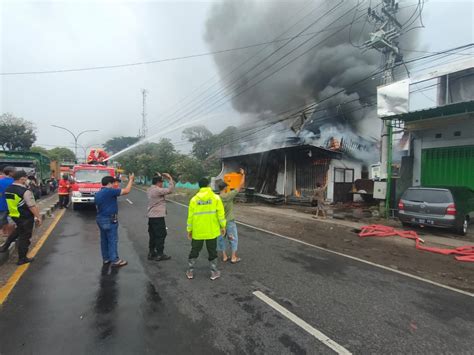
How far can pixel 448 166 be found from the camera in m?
11.2

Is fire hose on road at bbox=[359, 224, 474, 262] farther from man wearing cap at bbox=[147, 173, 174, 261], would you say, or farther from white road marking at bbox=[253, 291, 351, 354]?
man wearing cap at bbox=[147, 173, 174, 261]

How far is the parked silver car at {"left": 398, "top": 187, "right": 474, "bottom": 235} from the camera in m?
8.19

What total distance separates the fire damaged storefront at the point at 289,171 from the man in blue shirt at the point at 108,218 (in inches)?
517

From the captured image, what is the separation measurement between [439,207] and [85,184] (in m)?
12.9

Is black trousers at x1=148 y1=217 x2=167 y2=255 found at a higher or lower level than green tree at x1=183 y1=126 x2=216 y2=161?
lower

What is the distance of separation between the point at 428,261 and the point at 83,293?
6571 millimetres

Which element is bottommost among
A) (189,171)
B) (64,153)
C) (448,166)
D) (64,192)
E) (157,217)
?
(64,192)

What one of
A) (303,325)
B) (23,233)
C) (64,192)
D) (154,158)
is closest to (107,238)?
(23,233)

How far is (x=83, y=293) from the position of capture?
3896mm

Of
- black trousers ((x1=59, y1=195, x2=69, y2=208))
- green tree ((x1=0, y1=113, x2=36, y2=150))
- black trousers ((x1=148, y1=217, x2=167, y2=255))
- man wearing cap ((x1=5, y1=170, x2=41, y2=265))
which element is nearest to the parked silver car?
black trousers ((x1=148, y1=217, x2=167, y2=255))

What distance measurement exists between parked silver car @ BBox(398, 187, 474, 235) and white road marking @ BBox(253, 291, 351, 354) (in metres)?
7.15

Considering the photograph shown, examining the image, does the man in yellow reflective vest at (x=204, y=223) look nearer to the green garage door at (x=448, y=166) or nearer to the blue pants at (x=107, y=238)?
the blue pants at (x=107, y=238)

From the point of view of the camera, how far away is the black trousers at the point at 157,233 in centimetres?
536

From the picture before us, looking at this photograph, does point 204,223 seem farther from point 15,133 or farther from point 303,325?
point 15,133
